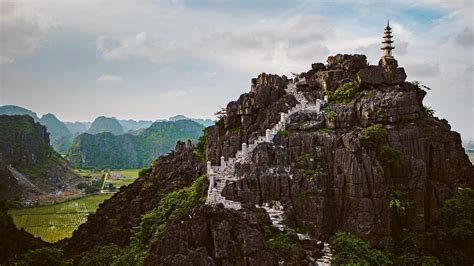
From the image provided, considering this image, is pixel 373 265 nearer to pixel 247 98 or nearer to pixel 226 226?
pixel 226 226

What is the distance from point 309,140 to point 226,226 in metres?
11.9

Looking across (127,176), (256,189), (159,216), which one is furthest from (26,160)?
(256,189)

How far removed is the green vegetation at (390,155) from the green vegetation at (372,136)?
2.57 feet

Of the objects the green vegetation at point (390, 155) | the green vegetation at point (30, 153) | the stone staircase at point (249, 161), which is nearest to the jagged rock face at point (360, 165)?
the green vegetation at point (390, 155)

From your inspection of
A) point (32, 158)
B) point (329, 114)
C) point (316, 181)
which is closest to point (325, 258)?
point (316, 181)

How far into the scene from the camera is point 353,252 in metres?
31.2

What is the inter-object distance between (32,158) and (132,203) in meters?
114

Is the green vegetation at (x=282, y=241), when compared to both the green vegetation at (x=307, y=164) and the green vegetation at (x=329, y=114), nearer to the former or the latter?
the green vegetation at (x=307, y=164)

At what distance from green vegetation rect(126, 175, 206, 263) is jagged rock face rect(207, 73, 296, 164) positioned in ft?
12.1

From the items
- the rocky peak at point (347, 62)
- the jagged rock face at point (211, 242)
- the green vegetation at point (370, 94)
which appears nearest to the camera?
the jagged rock face at point (211, 242)

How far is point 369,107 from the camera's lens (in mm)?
38938

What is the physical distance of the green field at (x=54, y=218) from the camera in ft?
259

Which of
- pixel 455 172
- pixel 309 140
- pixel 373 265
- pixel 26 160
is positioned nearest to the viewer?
pixel 373 265

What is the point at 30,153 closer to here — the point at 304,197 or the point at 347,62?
the point at 347,62
